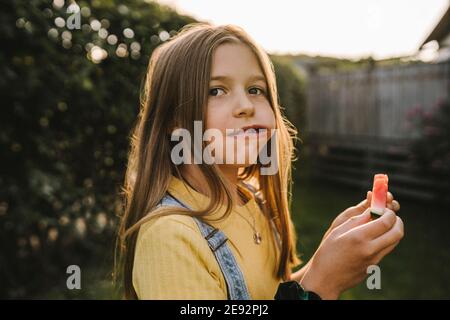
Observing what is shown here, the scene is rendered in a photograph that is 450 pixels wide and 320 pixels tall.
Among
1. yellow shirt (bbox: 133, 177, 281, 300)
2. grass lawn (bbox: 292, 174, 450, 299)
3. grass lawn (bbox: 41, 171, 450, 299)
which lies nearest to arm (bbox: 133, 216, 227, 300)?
yellow shirt (bbox: 133, 177, 281, 300)

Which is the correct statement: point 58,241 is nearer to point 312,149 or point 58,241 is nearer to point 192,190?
point 192,190

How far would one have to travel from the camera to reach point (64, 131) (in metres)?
3.62

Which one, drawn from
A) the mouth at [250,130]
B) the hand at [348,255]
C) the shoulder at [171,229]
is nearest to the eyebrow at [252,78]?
the mouth at [250,130]

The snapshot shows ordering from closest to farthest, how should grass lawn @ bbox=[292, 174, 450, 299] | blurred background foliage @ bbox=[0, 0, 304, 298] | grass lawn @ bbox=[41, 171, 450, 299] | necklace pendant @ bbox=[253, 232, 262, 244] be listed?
necklace pendant @ bbox=[253, 232, 262, 244], blurred background foliage @ bbox=[0, 0, 304, 298], grass lawn @ bbox=[41, 171, 450, 299], grass lawn @ bbox=[292, 174, 450, 299]

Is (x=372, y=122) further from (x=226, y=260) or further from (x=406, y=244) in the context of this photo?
(x=226, y=260)

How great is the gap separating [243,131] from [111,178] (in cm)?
294

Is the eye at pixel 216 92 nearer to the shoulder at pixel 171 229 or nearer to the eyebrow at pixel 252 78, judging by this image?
the eyebrow at pixel 252 78

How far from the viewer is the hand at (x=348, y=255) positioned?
118 centimetres

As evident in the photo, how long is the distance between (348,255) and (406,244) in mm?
4618

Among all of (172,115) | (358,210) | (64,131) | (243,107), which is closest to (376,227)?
(358,210)

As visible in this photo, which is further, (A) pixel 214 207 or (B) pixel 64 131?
(B) pixel 64 131

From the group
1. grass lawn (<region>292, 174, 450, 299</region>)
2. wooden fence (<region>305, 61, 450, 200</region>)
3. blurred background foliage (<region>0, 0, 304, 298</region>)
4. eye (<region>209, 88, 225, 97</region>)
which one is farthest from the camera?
wooden fence (<region>305, 61, 450, 200</region>)

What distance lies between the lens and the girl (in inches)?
46.6

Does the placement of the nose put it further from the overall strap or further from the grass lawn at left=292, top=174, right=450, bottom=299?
the grass lawn at left=292, top=174, right=450, bottom=299
